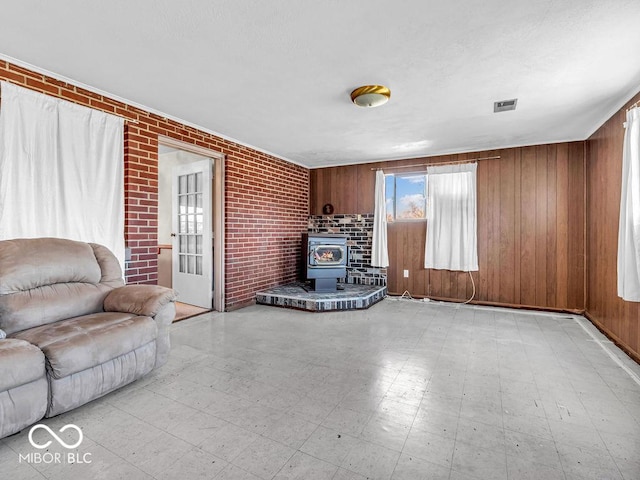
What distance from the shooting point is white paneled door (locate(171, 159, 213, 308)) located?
14.1 ft

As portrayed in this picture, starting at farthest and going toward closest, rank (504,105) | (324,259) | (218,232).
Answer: (324,259), (218,232), (504,105)

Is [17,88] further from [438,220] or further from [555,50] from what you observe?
[438,220]

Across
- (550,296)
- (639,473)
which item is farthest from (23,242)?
(550,296)

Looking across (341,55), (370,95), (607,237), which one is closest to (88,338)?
(341,55)

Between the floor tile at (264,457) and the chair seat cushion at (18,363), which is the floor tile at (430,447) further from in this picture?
the chair seat cushion at (18,363)

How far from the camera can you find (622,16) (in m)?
1.79

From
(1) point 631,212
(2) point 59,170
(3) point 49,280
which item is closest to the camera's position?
(3) point 49,280

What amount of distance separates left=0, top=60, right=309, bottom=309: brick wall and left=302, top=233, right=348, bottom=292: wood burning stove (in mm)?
692

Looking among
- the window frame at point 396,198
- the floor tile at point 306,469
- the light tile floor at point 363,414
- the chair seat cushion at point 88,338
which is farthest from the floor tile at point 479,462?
the window frame at point 396,198

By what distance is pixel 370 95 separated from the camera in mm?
2713

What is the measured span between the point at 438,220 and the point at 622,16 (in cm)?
322

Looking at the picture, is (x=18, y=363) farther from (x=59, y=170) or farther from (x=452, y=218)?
(x=452, y=218)

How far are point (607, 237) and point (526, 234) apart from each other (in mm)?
1143

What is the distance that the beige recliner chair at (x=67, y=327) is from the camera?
1.64 meters
